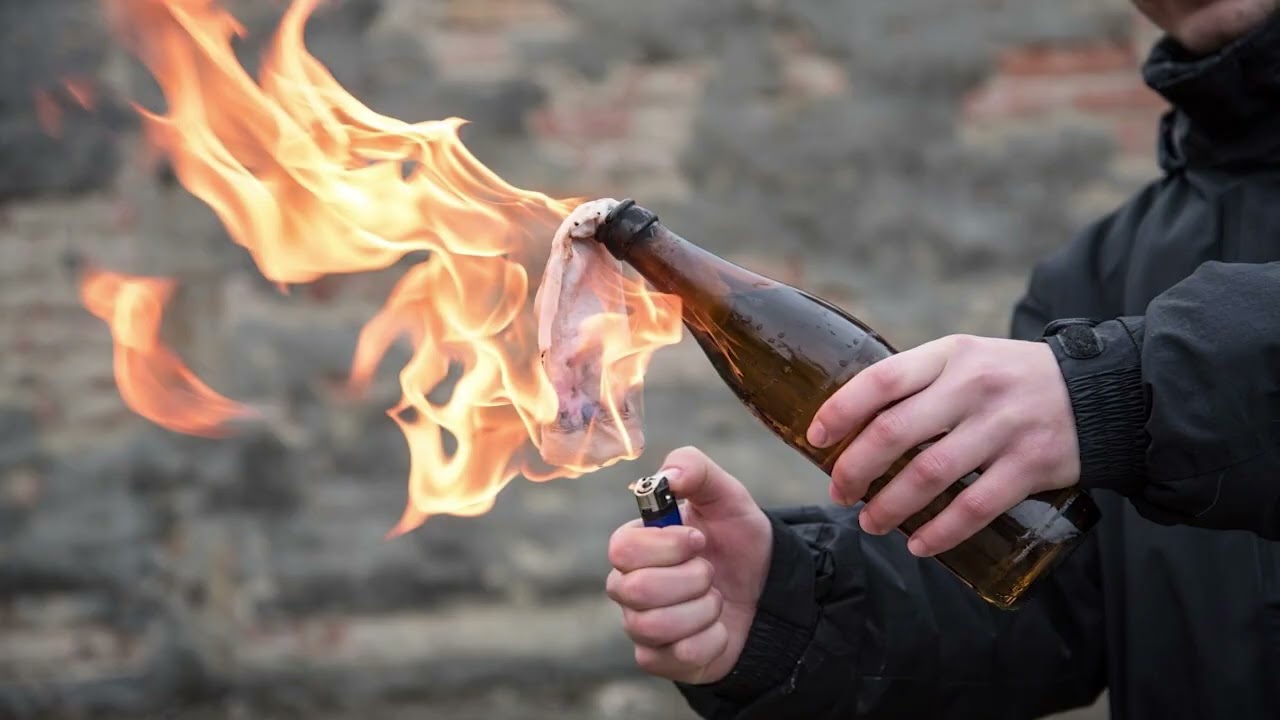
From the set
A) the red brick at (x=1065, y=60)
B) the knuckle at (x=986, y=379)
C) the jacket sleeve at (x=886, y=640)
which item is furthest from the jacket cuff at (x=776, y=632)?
the red brick at (x=1065, y=60)

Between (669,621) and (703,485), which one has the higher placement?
(703,485)

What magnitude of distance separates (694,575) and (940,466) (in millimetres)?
438

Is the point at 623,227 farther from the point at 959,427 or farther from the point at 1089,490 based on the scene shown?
the point at 1089,490

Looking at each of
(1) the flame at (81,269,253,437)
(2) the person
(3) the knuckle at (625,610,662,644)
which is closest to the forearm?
(2) the person

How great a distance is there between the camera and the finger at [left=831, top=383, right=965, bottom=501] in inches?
45.0

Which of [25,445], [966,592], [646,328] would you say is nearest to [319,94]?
[646,328]

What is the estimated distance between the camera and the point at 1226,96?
1.67 m

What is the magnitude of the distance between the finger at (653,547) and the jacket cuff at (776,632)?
8.9 inches

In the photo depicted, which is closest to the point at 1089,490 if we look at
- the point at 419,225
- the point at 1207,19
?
the point at 1207,19

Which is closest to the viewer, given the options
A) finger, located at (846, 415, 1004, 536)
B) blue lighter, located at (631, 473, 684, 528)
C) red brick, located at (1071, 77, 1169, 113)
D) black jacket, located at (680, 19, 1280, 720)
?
finger, located at (846, 415, 1004, 536)

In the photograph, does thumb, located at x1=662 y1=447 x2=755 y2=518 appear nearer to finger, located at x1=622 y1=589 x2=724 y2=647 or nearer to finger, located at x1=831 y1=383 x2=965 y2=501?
finger, located at x1=622 y1=589 x2=724 y2=647

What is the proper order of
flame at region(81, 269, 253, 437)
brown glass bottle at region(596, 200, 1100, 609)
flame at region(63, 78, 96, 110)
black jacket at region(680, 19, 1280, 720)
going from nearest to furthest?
brown glass bottle at region(596, 200, 1100, 609) < black jacket at region(680, 19, 1280, 720) < flame at region(81, 269, 253, 437) < flame at region(63, 78, 96, 110)

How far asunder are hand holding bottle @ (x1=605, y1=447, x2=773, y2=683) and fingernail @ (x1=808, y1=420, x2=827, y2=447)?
303 millimetres

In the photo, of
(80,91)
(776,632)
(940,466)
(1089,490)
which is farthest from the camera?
(80,91)
